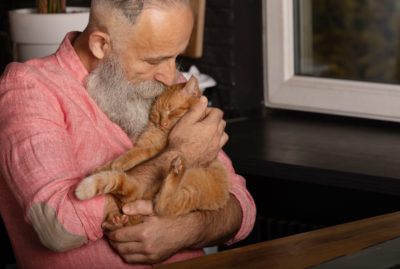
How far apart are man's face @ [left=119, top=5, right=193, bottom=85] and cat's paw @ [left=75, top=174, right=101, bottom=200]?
0.35 metres

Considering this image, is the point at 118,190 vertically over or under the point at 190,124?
under

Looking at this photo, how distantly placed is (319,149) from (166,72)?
0.67 m

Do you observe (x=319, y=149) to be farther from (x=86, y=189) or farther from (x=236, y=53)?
(x=86, y=189)

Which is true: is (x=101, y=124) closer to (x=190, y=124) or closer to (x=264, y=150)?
(x=190, y=124)

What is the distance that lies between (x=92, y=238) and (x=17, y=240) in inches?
10.5

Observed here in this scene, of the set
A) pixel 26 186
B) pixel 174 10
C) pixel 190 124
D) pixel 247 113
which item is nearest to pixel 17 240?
pixel 26 186

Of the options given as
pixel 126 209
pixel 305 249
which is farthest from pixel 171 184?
pixel 305 249

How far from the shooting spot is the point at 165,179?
1.50 metres

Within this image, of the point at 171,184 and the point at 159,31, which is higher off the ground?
the point at 159,31

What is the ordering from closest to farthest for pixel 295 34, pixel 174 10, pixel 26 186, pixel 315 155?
pixel 26 186 → pixel 174 10 → pixel 315 155 → pixel 295 34

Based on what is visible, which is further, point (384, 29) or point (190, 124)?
point (384, 29)

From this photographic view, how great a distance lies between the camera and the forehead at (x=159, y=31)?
1574 mm

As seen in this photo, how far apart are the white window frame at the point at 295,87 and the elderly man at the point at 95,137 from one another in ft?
2.65

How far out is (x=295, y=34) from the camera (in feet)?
8.20
